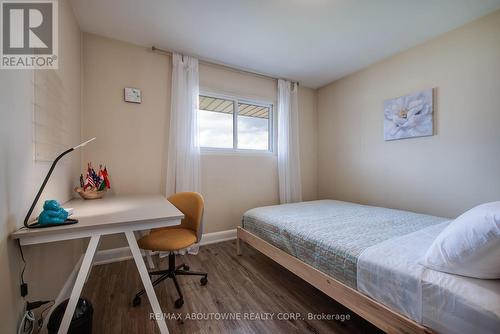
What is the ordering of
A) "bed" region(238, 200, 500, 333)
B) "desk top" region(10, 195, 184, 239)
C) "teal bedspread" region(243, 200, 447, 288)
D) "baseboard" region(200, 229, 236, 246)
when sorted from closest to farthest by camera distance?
"bed" region(238, 200, 500, 333), "desk top" region(10, 195, 184, 239), "teal bedspread" region(243, 200, 447, 288), "baseboard" region(200, 229, 236, 246)

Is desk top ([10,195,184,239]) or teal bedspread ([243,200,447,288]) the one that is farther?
teal bedspread ([243,200,447,288])

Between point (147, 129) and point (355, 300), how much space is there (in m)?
2.69

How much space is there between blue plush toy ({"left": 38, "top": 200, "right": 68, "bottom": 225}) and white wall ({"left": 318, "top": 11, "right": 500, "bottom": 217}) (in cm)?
347

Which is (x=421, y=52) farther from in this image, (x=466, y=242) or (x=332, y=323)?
(x=332, y=323)

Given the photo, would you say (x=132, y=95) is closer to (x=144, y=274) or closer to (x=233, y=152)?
(x=233, y=152)

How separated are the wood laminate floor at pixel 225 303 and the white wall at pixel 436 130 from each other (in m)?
1.87

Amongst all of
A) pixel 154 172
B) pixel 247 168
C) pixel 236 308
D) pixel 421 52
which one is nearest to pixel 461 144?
pixel 421 52

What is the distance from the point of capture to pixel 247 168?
326cm

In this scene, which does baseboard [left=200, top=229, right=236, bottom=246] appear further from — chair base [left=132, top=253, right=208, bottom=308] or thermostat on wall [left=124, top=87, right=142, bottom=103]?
thermostat on wall [left=124, top=87, right=142, bottom=103]

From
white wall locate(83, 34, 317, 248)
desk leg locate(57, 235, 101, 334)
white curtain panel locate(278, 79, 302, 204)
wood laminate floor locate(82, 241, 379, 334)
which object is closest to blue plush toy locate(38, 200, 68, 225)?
desk leg locate(57, 235, 101, 334)

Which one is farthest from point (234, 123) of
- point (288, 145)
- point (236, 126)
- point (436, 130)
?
point (436, 130)

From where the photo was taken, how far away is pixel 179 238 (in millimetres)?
1826

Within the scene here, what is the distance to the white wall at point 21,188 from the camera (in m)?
0.95

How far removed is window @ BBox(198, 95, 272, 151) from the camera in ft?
9.98
